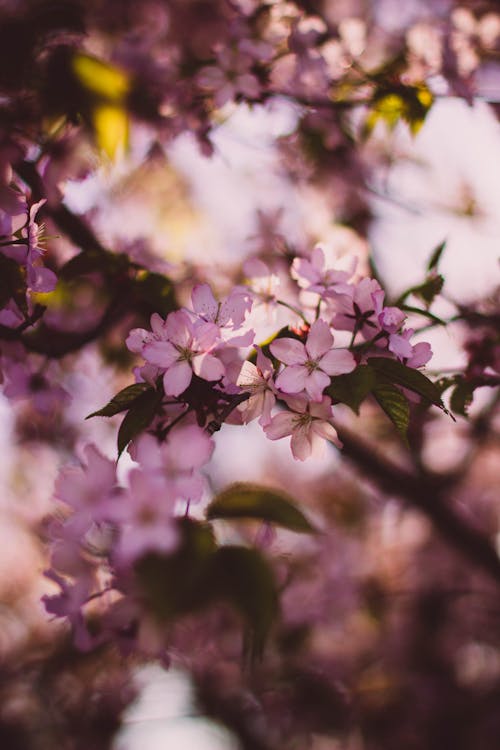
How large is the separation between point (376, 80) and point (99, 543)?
139 cm

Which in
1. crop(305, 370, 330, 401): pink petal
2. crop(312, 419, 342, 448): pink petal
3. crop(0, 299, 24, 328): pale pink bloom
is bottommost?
crop(0, 299, 24, 328): pale pink bloom

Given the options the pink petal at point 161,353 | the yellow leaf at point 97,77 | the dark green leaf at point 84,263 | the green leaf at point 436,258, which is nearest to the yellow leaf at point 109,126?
the yellow leaf at point 97,77

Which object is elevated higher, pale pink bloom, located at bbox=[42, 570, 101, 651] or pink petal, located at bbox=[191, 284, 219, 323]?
pink petal, located at bbox=[191, 284, 219, 323]

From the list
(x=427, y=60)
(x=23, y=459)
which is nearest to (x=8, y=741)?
(x=23, y=459)

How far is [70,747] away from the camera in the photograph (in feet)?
9.82

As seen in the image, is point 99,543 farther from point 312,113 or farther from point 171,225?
point 171,225

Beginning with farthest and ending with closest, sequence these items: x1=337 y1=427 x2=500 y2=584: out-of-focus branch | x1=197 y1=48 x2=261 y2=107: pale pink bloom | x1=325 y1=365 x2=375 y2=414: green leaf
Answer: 1. x1=337 y1=427 x2=500 y2=584: out-of-focus branch
2. x1=197 y1=48 x2=261 y2=107: pale pink bloom
3. x1=325 y1=365 x2=375 y2=414: green leaf

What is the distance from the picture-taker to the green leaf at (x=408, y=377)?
90cm

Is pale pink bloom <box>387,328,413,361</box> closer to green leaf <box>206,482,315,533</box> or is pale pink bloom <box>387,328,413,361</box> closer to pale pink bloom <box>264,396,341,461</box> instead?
pale pink bloom <box>264,396,341,461</box>

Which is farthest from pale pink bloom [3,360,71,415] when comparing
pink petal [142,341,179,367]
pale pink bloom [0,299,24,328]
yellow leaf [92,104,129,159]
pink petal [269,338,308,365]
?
pink petal [269,338,308,365]

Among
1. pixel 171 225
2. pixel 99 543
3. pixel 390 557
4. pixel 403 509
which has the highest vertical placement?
pixel 99 543

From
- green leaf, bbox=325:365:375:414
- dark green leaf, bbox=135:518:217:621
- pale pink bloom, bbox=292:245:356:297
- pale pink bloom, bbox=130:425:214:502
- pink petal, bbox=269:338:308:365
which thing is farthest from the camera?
pale pink bloom, bbox=292:245:356:297

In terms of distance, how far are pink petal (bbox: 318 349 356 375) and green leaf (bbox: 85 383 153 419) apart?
0.27 meters

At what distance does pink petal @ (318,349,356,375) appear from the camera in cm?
92
